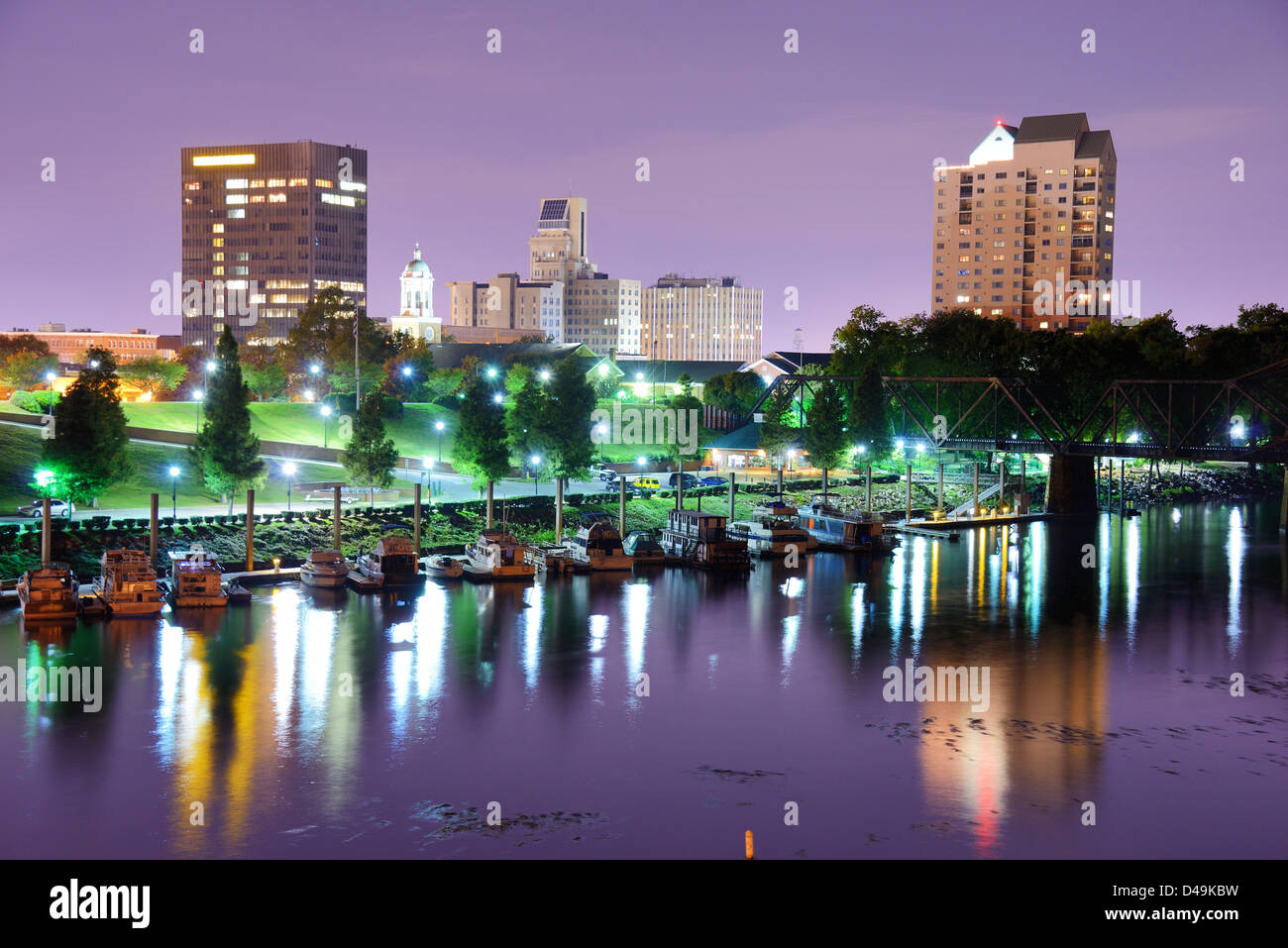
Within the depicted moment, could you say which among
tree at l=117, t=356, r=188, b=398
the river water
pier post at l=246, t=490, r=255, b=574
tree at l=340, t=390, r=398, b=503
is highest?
tree at l=117, t=356, r=188, b=398

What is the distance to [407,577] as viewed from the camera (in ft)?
199

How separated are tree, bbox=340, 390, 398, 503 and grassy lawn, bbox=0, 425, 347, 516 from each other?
501 centimetres

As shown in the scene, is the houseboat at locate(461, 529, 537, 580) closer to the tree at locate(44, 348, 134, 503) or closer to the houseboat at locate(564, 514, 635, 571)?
the houseboat at locate(564, 514, 635, 571)

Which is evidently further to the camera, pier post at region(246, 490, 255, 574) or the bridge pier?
the bridge pier

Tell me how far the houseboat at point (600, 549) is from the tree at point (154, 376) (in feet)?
272

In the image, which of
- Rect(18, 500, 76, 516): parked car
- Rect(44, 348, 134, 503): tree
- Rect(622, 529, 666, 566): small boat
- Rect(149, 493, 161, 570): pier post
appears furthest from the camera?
Rect(622, 529, 666, 566): small boat

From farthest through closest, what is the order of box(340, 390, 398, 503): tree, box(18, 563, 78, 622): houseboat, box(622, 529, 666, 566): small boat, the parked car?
box(340, 390, 398, 503): tree → box(622, 529, 666, 566): small boat → the parked car → box(18, 563, 78, 622): houseboat

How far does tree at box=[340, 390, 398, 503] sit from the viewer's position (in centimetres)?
7725

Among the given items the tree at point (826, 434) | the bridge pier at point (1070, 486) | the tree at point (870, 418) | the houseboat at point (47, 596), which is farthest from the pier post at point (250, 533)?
the bridge pier at point (1070, 486)

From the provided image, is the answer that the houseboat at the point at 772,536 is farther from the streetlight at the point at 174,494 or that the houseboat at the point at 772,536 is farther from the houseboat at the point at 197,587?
the streetlight at the point at 174,494

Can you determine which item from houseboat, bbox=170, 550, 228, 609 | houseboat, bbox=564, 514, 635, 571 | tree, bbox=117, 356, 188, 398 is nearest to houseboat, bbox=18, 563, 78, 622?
houseboat, bbox=170, 550, 228, 609

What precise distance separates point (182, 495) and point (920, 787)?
57057 mm

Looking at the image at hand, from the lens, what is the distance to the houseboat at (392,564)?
60.2 m
